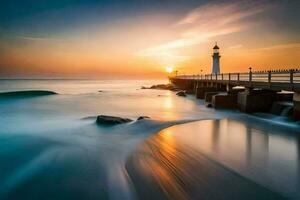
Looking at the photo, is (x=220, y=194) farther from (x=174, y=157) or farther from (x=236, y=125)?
(x=236, y=125)

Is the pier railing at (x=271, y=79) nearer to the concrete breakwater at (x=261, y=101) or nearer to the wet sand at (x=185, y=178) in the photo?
the concrete breakwater at (x=261, y=101)

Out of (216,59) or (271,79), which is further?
(216,59)

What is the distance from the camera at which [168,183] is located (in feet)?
15.4

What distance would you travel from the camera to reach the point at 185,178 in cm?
491

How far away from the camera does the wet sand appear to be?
167 inches

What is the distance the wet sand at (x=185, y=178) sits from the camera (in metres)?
4.24

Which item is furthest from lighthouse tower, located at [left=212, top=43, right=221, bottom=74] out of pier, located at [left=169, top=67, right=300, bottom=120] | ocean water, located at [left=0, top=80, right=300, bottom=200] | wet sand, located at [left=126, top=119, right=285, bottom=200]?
wet sand, located at [left=126, top=119, right=285, bottom=200]

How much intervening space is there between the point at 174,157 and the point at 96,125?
242 inches

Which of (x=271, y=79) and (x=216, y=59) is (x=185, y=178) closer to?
(x=271, y=79)

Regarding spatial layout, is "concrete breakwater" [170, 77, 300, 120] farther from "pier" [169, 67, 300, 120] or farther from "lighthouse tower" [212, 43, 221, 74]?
"lighthouse tower" [212, 43, 221, 74]

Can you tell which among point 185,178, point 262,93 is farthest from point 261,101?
point 185,178

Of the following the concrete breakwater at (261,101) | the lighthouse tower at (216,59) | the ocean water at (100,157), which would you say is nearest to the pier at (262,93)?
the concrete breakwater at (261,101)

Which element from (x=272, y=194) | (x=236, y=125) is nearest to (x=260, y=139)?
(x=236, y=125)

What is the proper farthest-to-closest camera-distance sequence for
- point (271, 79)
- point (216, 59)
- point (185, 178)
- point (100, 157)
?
point (216, 59) → point (271, 79) → point (100, 157) → point (185, 178)
